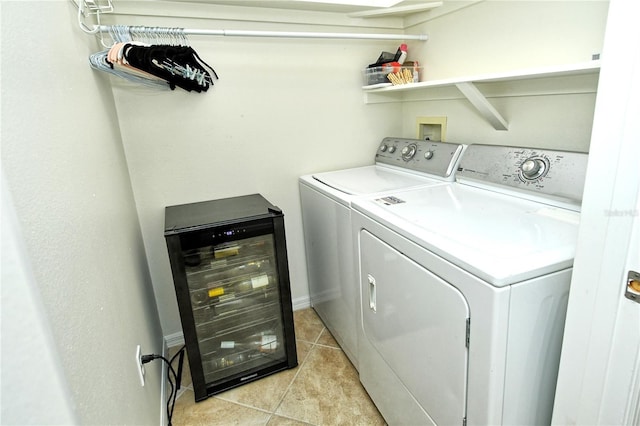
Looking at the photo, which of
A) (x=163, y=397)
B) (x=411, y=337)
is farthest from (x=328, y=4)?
(x=163, y=397)

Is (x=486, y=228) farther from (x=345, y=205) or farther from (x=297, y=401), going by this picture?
(x=297, y=401)

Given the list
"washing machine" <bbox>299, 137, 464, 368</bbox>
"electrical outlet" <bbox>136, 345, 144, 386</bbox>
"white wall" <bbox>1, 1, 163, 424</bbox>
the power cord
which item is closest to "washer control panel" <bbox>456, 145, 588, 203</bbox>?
"washing machine" <bbox>299, 137, 464, 368</bbox>

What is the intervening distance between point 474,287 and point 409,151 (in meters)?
1.35

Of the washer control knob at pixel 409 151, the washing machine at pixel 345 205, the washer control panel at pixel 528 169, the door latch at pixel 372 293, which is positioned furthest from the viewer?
the washer control knob at pixel 409 151

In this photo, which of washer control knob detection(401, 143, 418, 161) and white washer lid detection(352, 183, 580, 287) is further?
washer control knob detection(401, 143, 418, 161)

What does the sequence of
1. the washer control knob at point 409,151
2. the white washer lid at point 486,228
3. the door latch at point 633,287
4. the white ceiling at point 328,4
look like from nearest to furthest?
the door latch at point 633,287
the white washer lid at point 486,228
the white ceiling at point 328,4
the washer control knob at point 409,151

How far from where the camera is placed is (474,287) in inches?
34.7

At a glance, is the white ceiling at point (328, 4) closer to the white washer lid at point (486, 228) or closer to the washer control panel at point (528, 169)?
the washer control panel at point (528, 169)

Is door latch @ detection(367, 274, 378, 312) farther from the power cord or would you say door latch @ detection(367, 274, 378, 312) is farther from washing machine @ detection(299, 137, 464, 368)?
the power cord

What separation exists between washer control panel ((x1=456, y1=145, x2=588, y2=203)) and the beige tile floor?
1.27 meters

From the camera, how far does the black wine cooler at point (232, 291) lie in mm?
1650

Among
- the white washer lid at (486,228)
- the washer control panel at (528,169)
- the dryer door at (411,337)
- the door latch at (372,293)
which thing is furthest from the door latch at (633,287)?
the door latch at (372,293)

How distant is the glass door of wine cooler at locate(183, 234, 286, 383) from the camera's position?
178 cm

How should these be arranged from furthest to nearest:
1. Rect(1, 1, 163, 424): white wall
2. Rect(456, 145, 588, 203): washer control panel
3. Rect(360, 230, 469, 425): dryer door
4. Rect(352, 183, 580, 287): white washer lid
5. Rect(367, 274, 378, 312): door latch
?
Rect(367, 274, 378, 312): door latch, Rect(456, 145, 588, 203): washer control panel, Rect(360, 230, 469, 425): dryer door, Rect(352, 183, 580, 287): white washer lid, Rect(1, 1, 163, 424): white wall
